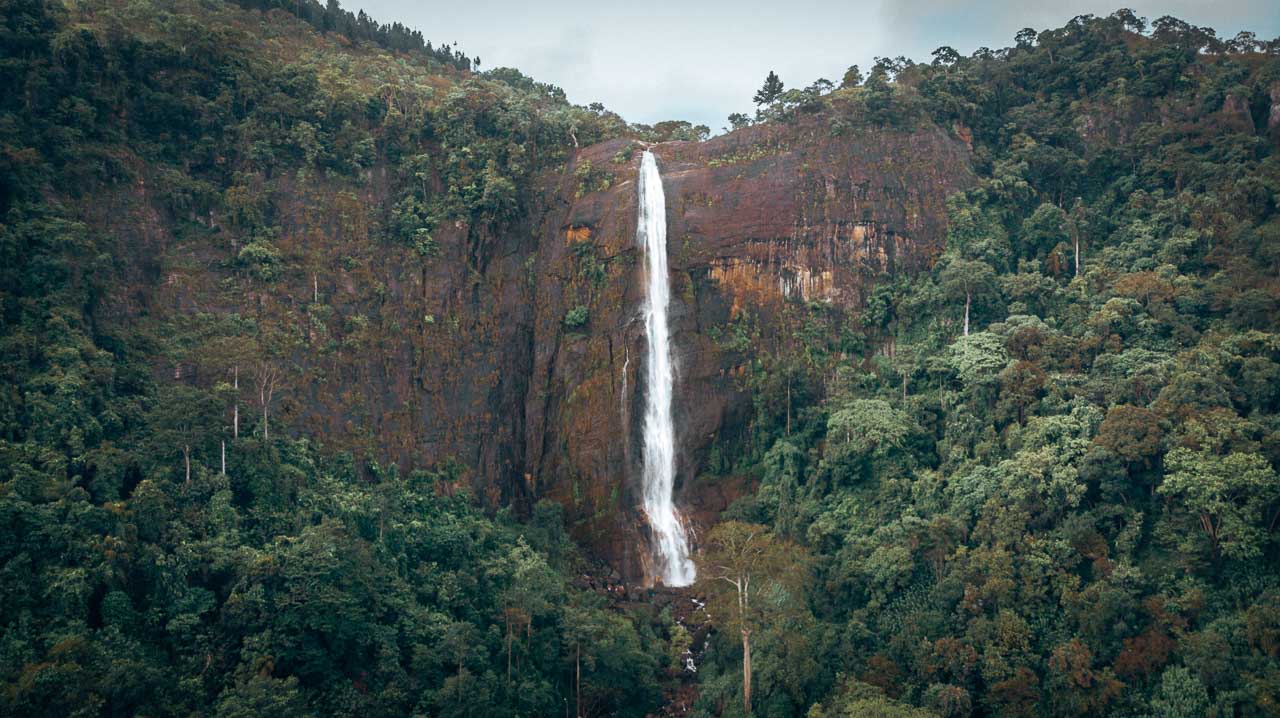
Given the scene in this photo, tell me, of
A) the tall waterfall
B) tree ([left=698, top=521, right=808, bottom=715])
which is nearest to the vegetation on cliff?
tree ([left=698, top=521, right=808, bottom=715])

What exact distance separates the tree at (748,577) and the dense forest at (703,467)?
119 mm

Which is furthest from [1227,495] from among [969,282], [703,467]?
[703,467]

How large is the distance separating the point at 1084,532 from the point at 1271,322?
26.6ft

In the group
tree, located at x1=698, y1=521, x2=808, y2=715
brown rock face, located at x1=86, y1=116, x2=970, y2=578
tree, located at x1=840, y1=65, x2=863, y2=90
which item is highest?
tree, located at x1=840, y1=65, x2=863, y2=90

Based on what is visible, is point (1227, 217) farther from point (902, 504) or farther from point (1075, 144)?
point (902, 504)

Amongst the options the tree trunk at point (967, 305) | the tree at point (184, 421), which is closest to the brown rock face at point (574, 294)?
the tree trunk at point (967, 305)

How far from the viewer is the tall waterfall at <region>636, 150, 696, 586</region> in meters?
33.0

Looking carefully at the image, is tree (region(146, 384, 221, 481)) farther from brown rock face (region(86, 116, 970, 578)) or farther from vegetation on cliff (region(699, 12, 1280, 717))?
vegetation on cliff (region(699, 12, 1280, 717))

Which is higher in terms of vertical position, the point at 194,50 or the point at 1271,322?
the point at 194,50

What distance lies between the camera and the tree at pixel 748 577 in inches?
990

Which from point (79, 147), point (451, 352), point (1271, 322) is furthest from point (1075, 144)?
point (79, 147)

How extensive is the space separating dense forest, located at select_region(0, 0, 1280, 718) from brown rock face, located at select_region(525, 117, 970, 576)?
77cm

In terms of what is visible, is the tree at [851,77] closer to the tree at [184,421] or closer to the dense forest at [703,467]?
the dense forest at [703,467]

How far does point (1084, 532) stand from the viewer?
2391cm
